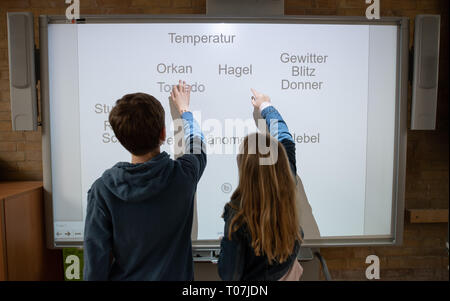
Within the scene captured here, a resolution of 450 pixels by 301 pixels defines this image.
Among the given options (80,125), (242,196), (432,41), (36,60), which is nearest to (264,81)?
(242,196)

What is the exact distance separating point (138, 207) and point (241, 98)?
0.89 metres

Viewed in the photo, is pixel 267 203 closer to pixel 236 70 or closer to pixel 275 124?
pixel 275 124

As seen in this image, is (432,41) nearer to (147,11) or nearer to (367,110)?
(367,110)

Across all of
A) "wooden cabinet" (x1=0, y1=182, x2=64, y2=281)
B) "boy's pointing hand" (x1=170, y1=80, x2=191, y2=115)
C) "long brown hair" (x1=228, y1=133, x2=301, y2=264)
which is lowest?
"wooden cabinet" (x1=0, y1=182, x2=64, y2=281)

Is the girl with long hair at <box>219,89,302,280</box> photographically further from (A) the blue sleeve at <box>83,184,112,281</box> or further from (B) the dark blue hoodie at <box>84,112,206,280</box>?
(A) the blue sleeve at <box>83,184,112,281</box>

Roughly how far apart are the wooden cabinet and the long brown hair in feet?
3.88

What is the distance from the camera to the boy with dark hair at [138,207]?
1.01m

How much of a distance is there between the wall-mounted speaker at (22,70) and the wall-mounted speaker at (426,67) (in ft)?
6.88

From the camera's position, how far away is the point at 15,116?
61.6 inches

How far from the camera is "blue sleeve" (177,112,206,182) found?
1.14 m

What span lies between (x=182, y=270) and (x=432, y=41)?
1.76 metres

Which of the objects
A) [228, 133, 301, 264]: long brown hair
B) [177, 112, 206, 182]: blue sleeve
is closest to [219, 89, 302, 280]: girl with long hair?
[228, 133, 301, 264]: long brown hair

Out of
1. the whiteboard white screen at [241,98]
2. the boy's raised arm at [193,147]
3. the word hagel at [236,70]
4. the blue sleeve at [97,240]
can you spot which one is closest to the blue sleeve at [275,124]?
the whiteboard white screen at [241,98]

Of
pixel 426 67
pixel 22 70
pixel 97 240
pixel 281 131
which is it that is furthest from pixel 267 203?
pixel 22 70
